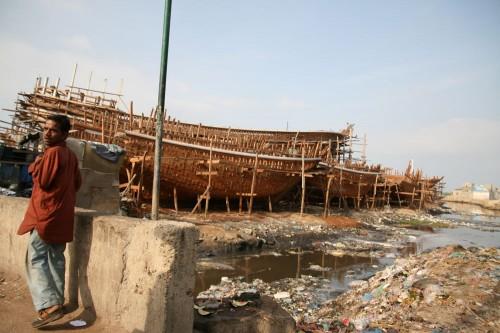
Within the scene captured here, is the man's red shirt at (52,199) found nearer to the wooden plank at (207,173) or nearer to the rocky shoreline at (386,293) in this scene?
the rocky shoreline at (386,293)

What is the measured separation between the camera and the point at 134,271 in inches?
107

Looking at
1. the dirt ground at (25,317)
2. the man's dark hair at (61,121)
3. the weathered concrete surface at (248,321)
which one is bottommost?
the weathered concrete surface at (248,321)

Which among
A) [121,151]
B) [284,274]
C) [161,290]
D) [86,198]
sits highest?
[121,151]

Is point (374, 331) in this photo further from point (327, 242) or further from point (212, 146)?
point (212, 146)

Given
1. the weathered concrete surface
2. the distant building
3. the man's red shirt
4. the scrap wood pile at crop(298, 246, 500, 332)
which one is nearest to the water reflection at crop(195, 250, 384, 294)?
the scrap wood pile at crop(298, 246, 500, 332)

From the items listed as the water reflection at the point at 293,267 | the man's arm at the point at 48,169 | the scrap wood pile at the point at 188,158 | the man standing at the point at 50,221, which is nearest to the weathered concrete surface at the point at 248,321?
the man standing at the point at 50,221

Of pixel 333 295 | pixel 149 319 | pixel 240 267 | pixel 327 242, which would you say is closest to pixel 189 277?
pixel 149 319

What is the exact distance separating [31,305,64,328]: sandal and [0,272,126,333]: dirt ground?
0.04 meters

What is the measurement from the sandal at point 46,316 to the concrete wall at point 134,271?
26 cm

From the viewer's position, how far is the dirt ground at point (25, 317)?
2732 mm

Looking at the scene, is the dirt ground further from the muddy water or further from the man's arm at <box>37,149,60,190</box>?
the muddy water

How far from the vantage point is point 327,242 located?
13453 millimetres

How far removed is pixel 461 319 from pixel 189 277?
14.9 ft

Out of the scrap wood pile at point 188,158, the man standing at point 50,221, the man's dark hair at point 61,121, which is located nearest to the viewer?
the man standing at point 50,221
